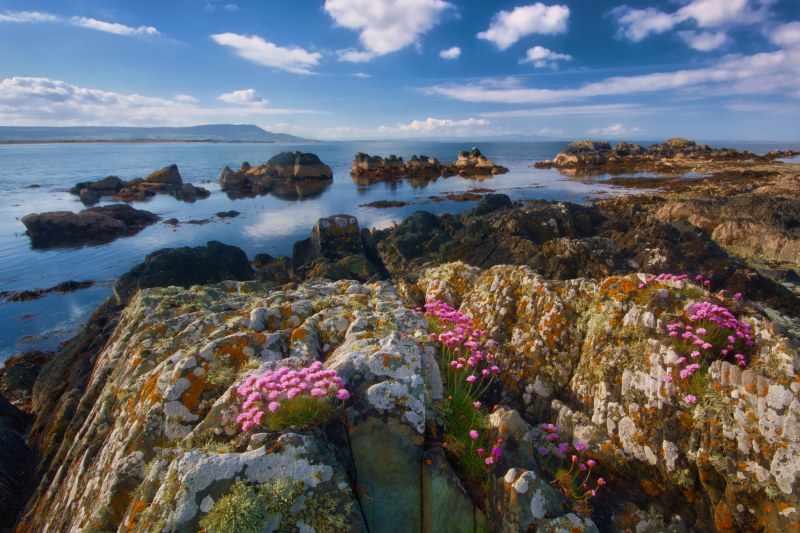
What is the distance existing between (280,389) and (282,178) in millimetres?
84081

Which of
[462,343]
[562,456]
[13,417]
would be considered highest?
[462,343]

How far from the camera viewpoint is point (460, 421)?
14.9 ft

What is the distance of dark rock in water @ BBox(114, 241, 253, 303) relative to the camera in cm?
1781

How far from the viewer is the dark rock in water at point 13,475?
244 inches

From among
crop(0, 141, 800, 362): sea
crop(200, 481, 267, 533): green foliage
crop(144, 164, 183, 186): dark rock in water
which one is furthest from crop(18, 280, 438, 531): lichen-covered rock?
crop(144, 164, 183, 186): dark rock in water

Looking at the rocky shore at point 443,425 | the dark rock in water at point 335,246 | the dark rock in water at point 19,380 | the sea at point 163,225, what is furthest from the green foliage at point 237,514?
the sea at point 163,225

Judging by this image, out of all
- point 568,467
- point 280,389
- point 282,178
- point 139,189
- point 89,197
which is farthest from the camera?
point 282,178

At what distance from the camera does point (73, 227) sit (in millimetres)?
36719

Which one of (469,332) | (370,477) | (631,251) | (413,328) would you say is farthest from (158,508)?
(631,251)

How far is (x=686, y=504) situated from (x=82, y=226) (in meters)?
49.9

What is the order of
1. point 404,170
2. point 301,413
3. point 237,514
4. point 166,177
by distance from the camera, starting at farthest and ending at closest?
1. point 404,170
2. point 166,177
3. point 301,413
4. point 237,514

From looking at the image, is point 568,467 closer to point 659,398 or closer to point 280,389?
point 659,398

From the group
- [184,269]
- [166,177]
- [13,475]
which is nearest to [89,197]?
[166,177]

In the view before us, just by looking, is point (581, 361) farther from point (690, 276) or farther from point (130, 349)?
point (130, 349)
